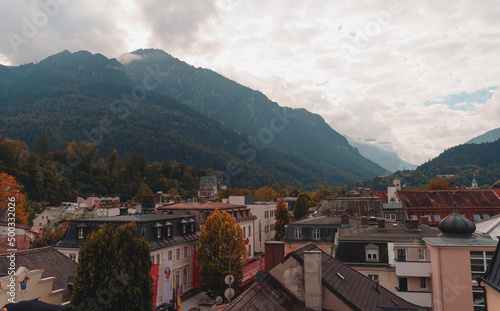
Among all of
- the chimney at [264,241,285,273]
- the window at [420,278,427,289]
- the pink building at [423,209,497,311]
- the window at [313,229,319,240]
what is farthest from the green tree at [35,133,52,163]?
the pink building at [423,209,497,311]

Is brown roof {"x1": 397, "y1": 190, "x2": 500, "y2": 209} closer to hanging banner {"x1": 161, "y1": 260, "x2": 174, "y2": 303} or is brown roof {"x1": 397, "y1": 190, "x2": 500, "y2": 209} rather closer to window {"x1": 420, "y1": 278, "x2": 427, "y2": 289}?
window {"x1": 420, "y1": 278, "x2": 427, "y2": 289}

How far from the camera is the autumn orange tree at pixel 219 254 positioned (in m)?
37.1

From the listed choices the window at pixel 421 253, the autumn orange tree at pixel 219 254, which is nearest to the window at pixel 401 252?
the window at pixel 421 253

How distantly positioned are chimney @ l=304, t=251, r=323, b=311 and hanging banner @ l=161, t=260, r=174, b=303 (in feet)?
75.6

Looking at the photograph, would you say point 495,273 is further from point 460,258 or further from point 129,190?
point 129,190

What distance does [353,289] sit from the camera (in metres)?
18.6

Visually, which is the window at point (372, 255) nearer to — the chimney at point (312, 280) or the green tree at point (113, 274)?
the chimney at point (312, 280)

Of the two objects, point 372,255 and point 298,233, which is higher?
point 298,233

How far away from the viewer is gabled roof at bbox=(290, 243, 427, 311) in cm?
1675

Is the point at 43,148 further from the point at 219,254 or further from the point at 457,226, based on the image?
the point at 457,226

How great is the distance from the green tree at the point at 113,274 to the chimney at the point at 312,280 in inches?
555

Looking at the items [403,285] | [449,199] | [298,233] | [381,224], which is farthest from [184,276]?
[449,199]

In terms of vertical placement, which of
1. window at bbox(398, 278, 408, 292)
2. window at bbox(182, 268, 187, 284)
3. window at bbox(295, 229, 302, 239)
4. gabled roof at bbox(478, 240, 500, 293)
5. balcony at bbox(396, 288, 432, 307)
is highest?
gabled roof at bbox(478, 240, 500, 293)

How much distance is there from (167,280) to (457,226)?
2820 cm
